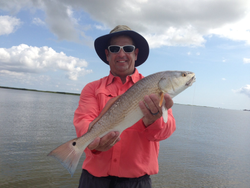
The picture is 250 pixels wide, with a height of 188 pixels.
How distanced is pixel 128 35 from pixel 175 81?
1735 millimetres

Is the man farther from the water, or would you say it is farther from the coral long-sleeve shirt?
the water

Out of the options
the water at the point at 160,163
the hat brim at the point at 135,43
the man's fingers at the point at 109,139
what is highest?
the hat brim at the point at 135,43

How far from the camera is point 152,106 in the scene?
2.79 m

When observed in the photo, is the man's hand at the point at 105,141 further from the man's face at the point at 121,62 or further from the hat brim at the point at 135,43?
the hat brim at the point at 135,43

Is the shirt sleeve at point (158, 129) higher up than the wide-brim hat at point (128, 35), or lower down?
lower down

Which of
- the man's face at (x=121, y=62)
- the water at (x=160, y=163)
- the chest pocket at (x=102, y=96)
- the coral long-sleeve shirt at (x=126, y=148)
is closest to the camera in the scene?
the coral long-sleeve shirt at (x=126, y=148)

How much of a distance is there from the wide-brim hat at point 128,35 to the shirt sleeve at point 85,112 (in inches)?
53.6

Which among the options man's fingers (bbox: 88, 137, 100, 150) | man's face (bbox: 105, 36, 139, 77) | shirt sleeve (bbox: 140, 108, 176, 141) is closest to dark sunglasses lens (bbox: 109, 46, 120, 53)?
man's face (bbox: 105, 36, 139, 77)

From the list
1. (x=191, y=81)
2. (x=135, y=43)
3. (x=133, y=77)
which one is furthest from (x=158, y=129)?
(x=135, y=43)

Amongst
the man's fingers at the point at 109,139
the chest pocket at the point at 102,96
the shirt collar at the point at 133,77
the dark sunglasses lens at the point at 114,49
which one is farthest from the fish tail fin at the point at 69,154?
the dark sunglasses lens at the point at 114,49

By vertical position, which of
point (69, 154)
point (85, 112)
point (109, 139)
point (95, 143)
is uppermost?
point (85, 112)

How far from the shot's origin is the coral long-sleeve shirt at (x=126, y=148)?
302cm

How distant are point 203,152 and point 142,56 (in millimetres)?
14263

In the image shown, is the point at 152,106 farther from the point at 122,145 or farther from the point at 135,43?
the point at 135,43
